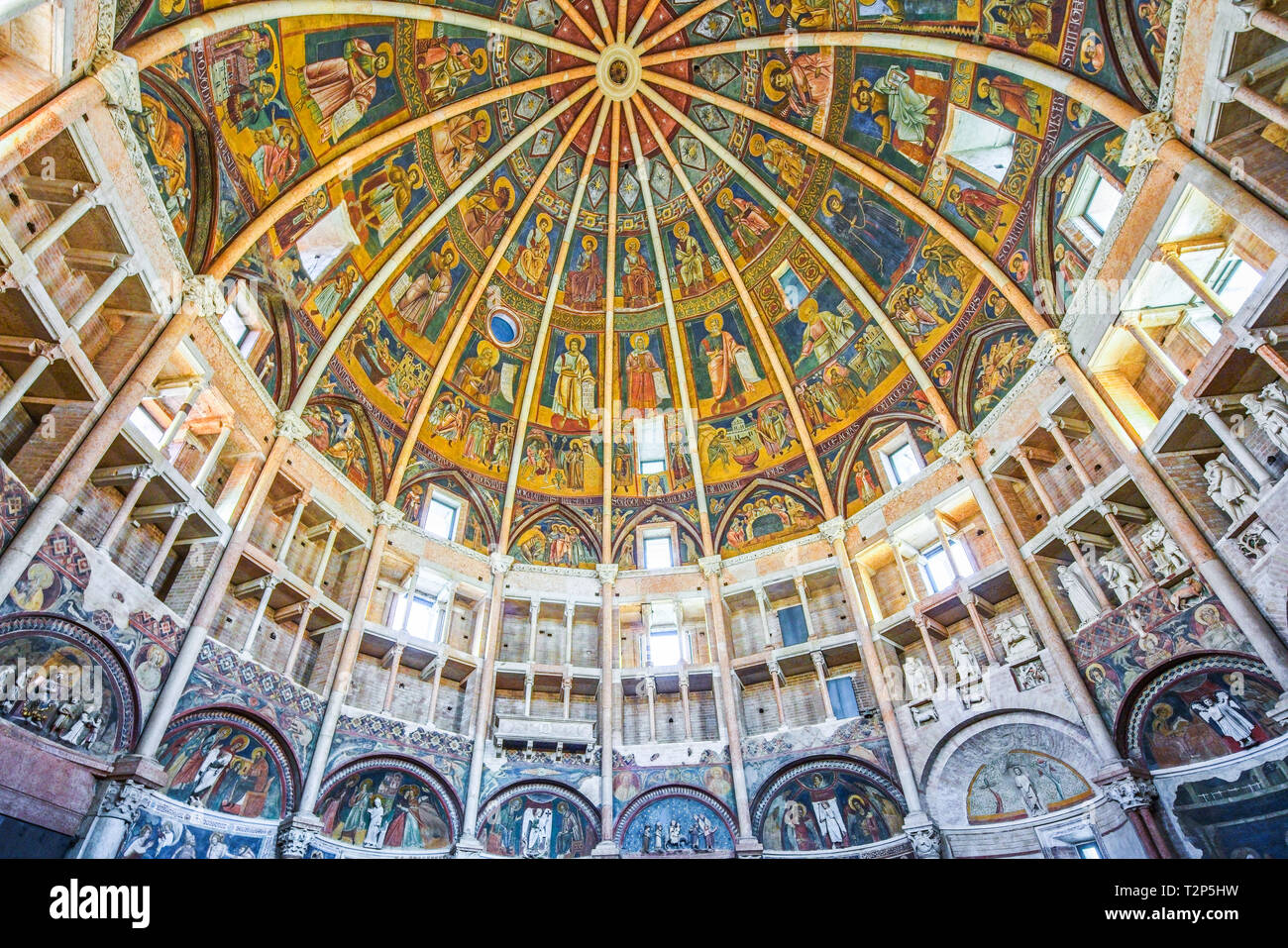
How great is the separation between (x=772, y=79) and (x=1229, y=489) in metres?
17.9

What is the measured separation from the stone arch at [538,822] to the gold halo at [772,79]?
22.4 m

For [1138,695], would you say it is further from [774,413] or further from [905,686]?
[774,413]

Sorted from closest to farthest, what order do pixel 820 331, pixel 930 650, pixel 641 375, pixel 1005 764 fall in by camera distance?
pixel 1005 764 → pixel 930 650 → pixel 820 331 → pixel 641 375

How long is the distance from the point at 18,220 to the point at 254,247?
6.19 meters

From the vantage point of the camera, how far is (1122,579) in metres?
15.2

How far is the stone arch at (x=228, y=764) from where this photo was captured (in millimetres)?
14070

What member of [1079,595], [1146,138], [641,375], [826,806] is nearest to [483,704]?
[826,806]

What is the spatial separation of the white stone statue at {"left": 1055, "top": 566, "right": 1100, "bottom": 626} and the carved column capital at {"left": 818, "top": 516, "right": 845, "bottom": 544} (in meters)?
6.37

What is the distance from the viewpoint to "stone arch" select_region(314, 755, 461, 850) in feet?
55.0

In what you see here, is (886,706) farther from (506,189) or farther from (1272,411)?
(506,189)

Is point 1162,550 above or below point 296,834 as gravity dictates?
above

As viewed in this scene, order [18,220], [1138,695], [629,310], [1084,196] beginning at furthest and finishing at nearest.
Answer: [629,310] < [1084,196] < [1138,695] < [18,220]

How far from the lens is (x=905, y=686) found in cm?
1925

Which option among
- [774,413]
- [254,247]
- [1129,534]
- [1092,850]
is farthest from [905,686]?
[254,247]
